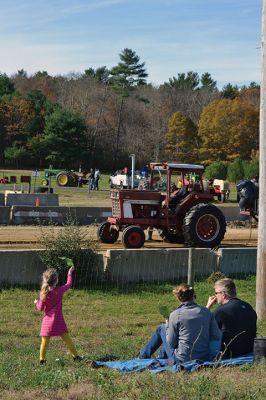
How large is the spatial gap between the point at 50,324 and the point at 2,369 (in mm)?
1198

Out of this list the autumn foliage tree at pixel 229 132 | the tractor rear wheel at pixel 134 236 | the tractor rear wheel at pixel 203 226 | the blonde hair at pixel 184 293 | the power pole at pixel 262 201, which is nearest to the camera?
the blonde hair at pixel 184 293

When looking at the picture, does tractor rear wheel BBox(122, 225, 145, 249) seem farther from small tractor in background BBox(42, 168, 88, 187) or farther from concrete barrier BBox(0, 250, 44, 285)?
small tractor in background BBox(42, 168, 88, 187)

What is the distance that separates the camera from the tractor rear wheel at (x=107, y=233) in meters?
19.8

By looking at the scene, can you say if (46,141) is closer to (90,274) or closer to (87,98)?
(87,98)

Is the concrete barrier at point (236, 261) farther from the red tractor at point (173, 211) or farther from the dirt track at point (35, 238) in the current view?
the dirt track at point (35, 238)

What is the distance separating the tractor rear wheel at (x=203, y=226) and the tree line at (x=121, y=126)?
55.4 meters

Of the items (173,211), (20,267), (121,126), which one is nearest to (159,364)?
(20,267)

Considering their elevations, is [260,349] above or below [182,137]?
below

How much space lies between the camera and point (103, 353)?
920 cm

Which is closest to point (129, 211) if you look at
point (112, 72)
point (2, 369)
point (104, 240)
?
point (104, 240)

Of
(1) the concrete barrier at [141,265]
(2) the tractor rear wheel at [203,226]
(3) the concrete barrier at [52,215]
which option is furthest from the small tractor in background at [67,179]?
(1) the concrete barrier at [141,265]

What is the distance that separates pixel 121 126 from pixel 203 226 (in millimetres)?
73677

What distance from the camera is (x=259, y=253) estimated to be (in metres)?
11.4

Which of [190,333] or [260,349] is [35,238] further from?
[260,349]
